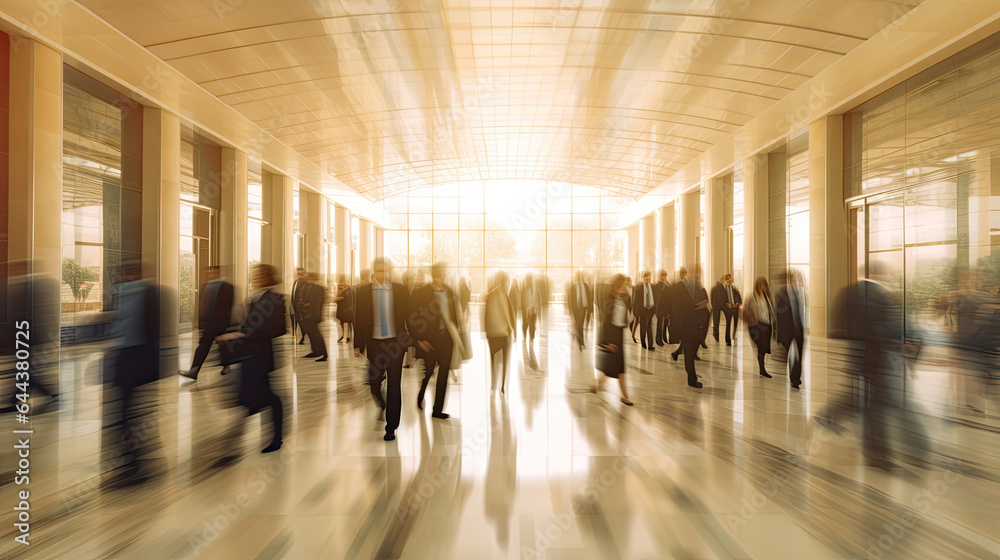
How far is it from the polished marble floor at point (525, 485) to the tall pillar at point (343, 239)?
20.8 m

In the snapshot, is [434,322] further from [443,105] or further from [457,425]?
[443,105]

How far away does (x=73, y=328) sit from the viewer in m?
12.8

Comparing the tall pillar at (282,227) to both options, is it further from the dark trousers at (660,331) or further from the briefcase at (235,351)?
the briefcase at (235,351)

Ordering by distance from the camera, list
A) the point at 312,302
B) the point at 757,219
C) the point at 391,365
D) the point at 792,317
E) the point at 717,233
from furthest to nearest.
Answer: the point at 717,233 → the point at 757,219 → the point at 312,302 → the point at 792,317 → the point at 391,365

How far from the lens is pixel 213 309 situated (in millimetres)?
6367

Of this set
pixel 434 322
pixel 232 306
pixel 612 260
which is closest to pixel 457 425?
pixel 434 322

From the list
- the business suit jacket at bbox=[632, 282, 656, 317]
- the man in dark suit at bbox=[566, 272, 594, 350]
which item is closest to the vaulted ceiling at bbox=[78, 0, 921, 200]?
the business suit jacket at bbox=[632, 282, 656, 317]

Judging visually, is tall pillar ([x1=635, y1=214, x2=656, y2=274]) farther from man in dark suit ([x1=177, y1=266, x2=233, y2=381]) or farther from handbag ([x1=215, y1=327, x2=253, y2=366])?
handbag ([x1=215, y1=327, x2=253, y2=366])

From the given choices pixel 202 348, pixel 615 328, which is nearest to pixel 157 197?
pixel 202 348

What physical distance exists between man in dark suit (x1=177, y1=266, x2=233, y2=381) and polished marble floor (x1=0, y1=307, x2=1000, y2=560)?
93 cm

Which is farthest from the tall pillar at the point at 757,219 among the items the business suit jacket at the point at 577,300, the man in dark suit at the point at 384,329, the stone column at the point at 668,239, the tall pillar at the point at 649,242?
the man in dark suit at the point at 384,329

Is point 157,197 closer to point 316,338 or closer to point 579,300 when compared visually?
point 316,338

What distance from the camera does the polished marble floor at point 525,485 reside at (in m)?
3.30

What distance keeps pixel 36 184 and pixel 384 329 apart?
705cm
